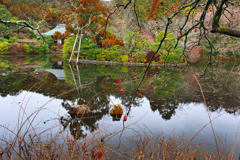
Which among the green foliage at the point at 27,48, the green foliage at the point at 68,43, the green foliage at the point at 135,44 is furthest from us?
the green foliage at the point at 27,48

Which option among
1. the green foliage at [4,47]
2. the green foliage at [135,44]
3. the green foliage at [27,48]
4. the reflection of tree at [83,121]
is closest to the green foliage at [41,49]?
the green foliage at [27,48]

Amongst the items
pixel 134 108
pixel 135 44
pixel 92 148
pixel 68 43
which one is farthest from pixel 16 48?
pixel 92 148

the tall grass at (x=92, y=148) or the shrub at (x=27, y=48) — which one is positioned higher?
the shrub at (x=27, y=48)

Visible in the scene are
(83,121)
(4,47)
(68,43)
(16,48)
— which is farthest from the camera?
(16,48)

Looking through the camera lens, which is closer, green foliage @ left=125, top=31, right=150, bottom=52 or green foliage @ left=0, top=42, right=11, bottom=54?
green foliage @ left=125, top=31, right=150, bottom=52

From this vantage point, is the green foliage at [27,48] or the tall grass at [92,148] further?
the green foliage at [27,48]

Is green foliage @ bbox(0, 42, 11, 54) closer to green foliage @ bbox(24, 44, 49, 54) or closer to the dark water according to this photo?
green foliage @ bbox(24, 44, 49, 54)

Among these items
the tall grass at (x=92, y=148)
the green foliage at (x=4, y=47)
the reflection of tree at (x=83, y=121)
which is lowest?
the reflection of tree at (x=83, y=121)

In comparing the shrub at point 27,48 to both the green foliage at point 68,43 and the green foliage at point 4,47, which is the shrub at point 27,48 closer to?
the green foliage at point 4,47

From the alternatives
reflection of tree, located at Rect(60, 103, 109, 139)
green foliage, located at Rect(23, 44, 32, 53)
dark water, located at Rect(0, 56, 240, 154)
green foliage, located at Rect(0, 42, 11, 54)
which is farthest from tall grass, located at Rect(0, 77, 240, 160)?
green foliage, located at Rect(23, 44, 32, 53)

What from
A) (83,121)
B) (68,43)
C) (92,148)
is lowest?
(83,121)

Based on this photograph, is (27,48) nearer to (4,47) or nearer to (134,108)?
(4,47)

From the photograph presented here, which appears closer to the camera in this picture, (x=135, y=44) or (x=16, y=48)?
(x=135, y=44)

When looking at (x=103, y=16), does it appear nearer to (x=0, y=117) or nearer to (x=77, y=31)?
(x=77, y=31)
